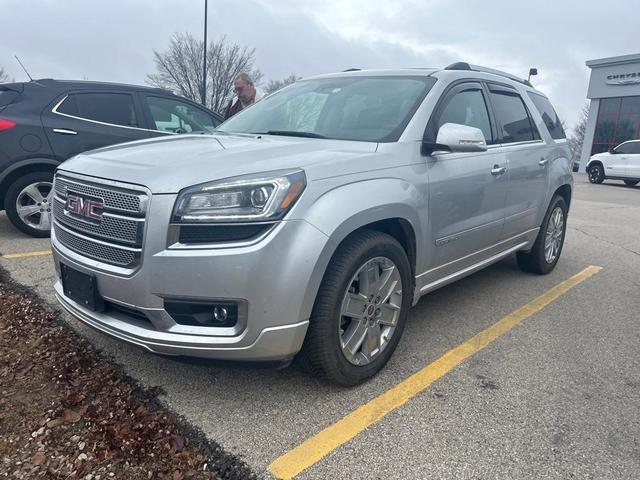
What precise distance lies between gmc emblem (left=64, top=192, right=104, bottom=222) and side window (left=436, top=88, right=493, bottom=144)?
2.05m

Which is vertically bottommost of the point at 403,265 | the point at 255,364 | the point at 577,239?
the point at 577,239

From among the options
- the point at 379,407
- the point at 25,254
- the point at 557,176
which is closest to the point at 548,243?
the point at 557,176

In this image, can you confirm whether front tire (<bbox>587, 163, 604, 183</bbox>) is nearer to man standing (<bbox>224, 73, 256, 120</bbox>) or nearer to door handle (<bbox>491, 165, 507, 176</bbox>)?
man standing (<bbox>224, 73, 256, 120</bbox>)

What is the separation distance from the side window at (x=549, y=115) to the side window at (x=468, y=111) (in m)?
1.26

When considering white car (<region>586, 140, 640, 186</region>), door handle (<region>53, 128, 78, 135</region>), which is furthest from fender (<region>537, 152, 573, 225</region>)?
white car (<region>586, 140, 640, 186</region>)

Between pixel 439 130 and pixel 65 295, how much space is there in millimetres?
2350

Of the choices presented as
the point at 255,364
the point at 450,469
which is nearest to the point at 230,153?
the point at 255,364

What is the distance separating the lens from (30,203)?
228 inches

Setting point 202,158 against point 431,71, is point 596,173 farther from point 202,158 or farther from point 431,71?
point 202,158

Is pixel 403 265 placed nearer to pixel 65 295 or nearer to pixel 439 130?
pixel 439 130

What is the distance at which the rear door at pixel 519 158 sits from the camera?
4148 mm

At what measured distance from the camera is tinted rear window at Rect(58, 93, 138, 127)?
596 cm

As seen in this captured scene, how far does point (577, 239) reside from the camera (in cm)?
738

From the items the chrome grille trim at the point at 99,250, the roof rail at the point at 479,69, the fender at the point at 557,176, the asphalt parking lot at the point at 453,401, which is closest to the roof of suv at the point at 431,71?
the roof rail at the point at 479,69
